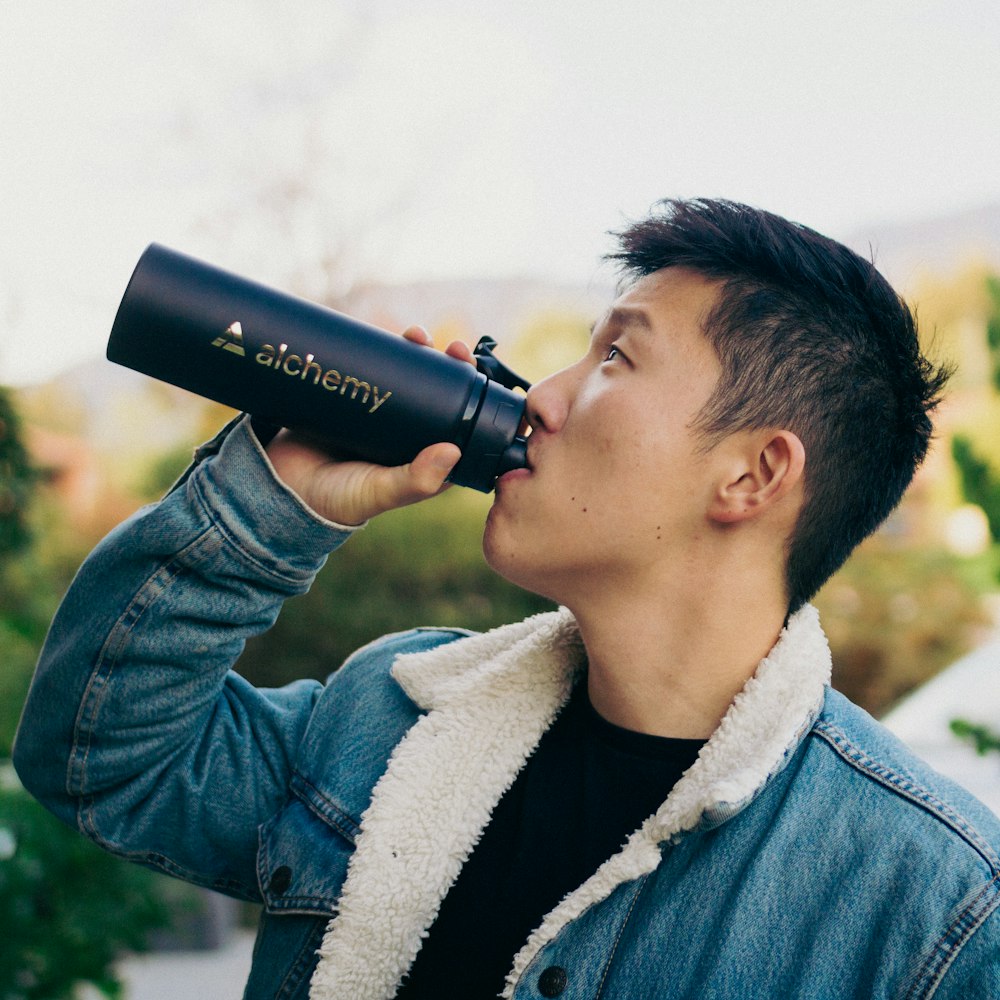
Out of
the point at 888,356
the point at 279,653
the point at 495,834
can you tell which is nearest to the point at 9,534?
the point at 495,834

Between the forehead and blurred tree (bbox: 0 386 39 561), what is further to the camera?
blurred tree (bbox: 0 386 39 561)

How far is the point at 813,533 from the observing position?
1440 millimetres

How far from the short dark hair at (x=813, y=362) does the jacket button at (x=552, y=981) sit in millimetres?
552

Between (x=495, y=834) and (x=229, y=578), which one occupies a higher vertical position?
(x=229, y=578)

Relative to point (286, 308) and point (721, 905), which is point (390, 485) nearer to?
point (286, 308)

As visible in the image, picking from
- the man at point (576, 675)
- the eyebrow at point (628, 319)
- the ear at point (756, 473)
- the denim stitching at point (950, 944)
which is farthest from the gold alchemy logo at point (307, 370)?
the denim stitching at point (950, 944)

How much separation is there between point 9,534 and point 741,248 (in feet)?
5.10

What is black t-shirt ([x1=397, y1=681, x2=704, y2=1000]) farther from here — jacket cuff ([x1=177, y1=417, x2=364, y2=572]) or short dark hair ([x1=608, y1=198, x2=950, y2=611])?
jacket cuff ([x1=177, y1=417, x2=364, y2=572])

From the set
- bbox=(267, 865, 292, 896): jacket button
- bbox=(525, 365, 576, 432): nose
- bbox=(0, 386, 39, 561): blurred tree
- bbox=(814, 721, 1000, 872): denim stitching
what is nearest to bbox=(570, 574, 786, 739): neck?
bbox=(814, 721, 1000, 872): denim stitching

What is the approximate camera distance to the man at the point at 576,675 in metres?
1.25

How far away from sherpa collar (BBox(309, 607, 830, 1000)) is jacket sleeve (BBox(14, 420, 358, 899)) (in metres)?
0.24

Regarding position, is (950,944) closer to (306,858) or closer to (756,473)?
(756,473)

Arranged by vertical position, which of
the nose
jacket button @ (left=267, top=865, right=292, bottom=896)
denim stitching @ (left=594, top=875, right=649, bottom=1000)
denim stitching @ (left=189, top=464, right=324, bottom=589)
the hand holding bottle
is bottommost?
jacket button @ (left=267, top=865, right=292, bottom=896)

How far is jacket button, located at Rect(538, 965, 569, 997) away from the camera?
121cm
